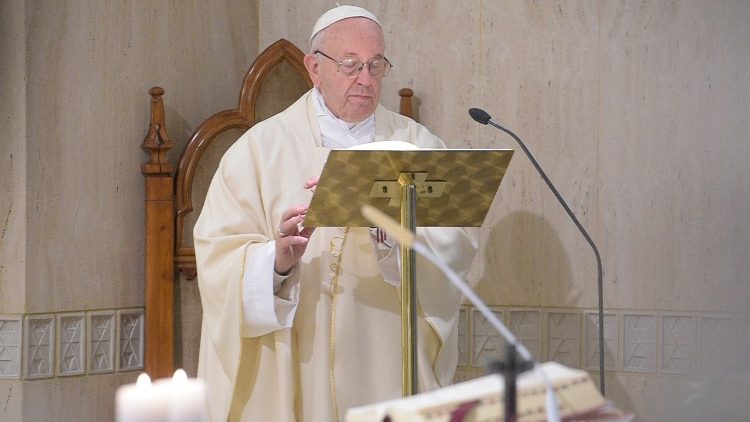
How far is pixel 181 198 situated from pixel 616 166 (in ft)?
7.14

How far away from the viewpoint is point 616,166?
18.3ft

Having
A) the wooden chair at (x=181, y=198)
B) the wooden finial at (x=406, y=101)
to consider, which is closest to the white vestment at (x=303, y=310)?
the wooden chair at (x=181, y=198)

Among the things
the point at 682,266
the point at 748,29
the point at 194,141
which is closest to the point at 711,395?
the point at 682,266

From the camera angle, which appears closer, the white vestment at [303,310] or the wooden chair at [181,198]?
the white vestment at [303,310]

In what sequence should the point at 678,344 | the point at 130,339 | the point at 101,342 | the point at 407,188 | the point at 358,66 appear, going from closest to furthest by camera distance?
the point at 407,188
the point at 358,66
the point at 101,342
the point at 130,339
the point at 678,344

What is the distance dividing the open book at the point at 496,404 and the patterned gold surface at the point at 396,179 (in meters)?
1.62

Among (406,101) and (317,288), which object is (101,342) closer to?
(317,288)

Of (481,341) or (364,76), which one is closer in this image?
(364,76)

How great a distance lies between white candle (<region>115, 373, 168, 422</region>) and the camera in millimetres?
1495

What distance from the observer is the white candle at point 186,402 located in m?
1.52

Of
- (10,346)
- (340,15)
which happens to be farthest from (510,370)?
(10,346)

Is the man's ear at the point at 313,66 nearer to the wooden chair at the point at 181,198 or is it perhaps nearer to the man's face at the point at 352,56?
the man's face at the point at 352,56

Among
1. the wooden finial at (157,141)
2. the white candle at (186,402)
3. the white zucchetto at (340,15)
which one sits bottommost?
the white candle at (186,402)

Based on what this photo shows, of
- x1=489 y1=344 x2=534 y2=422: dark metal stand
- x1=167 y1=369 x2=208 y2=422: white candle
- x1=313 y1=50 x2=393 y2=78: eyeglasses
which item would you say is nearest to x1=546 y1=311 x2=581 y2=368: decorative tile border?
x1=313 y1=50 x2=393 y2=78: eyeglasses
